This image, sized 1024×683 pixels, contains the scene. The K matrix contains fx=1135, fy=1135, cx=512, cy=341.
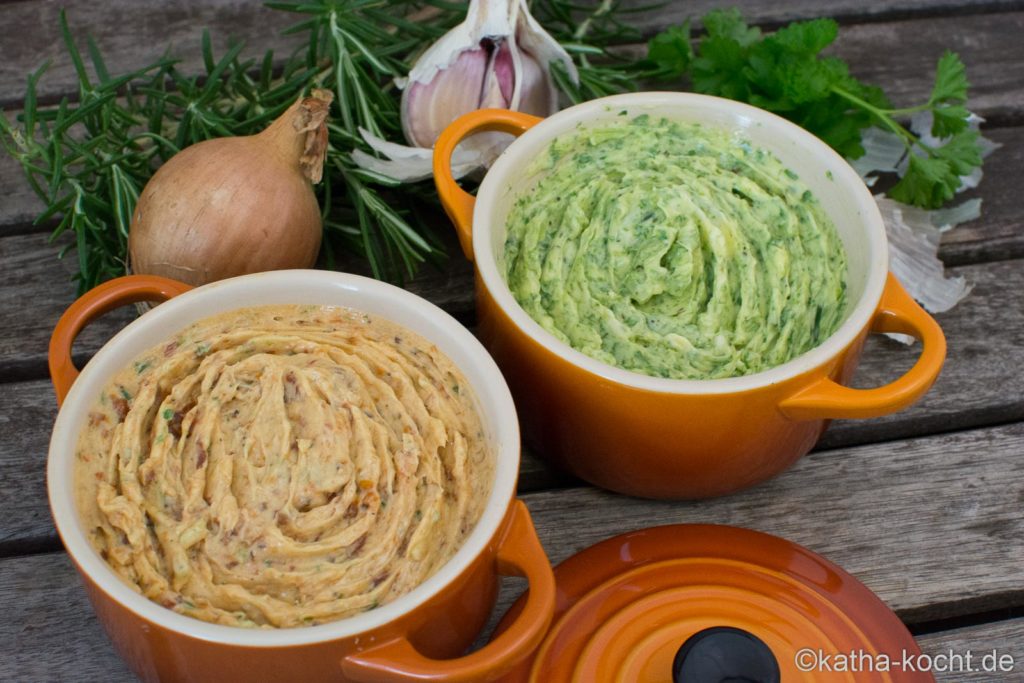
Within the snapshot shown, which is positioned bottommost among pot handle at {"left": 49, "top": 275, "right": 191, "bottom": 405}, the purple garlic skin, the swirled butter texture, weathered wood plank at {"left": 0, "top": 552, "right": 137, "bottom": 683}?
weathered wood plank at {"left": 0, "top": 552, "right": 137, "bottom": 683}

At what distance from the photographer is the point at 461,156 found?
4.52 ft

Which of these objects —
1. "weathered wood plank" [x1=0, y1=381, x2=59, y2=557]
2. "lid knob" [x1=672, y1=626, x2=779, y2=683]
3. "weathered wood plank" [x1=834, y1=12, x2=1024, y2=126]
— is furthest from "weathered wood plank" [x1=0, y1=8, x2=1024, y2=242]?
"lid knob" [x1=672, y1=626, x2=779, y2=683]

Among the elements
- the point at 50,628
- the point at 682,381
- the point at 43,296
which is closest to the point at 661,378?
the point at 682,381

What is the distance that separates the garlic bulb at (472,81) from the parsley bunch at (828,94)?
20cm

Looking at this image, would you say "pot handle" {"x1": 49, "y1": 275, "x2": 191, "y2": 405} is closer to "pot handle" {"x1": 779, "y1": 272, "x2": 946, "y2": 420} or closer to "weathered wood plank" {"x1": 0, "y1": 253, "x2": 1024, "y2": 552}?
"weathered wood plank" {"x1": 0, "y1": 253, "x2": 1024, "y2": 552}

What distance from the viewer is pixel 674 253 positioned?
3.76 feet

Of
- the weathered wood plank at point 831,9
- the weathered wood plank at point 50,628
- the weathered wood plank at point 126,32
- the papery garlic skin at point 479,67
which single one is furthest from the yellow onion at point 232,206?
the weathered wood plank at point 831,9

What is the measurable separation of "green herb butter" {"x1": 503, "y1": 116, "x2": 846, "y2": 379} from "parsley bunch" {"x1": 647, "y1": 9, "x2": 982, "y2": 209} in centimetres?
19

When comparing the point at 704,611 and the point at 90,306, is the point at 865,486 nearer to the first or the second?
the point at 704,611

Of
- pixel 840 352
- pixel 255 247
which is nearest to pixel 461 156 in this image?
pixel 255 247

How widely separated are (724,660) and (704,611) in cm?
13

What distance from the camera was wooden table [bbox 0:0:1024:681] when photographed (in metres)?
1.11

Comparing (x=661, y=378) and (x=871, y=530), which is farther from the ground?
(x=661, y=378)

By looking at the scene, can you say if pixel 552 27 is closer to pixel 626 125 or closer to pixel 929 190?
pixel 626 125
